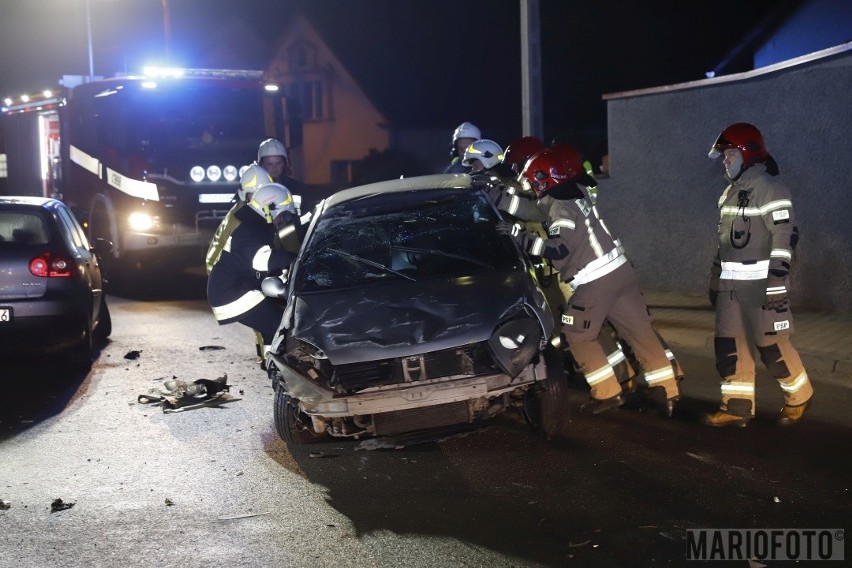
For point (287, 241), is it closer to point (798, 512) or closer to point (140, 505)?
point (140, 505)

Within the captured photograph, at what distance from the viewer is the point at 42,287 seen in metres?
9.41

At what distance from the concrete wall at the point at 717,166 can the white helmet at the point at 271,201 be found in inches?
173

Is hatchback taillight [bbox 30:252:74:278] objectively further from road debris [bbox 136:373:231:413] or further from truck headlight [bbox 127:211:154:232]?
truck headlight [bbox 127:211:154:232]

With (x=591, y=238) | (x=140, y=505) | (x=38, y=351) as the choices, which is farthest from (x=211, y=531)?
(x=38, y=351)

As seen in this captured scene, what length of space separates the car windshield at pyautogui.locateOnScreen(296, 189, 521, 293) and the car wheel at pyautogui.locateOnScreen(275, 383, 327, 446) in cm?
84

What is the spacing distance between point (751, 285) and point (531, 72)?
7022mm

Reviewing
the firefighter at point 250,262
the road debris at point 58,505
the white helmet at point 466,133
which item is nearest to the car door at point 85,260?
the firefighter at point 250,262

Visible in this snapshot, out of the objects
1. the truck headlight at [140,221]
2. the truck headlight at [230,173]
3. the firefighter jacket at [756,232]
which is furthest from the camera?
the truck headlight at [230,173]

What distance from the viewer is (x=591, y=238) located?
7.11 m

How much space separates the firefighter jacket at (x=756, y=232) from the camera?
663 centimetres

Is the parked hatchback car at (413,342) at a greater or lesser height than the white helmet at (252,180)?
lesser

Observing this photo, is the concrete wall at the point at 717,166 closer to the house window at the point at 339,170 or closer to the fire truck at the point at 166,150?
the fire truck at the point at 166,150

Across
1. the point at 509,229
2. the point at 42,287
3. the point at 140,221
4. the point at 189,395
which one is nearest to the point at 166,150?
the point at 140,221

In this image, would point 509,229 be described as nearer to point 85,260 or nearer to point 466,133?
point 466,133
